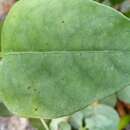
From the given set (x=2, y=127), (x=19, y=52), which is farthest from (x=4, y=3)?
(x=19, y=52)

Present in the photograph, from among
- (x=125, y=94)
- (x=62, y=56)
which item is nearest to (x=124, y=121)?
(x=125, y=94)

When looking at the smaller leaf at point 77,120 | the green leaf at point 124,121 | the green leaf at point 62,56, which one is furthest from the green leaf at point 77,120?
the green leaf at point 62,56

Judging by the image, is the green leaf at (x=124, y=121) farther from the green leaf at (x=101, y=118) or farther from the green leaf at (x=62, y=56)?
the green leaf at (x=62, y=56)

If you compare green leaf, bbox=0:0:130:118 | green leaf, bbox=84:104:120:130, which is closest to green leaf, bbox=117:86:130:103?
green leaf, bbox=84:104:120:130

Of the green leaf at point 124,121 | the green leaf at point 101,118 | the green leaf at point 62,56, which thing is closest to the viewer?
the green leaf at point 62,56

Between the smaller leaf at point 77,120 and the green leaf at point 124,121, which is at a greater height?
the smaller leaf at point 77,120

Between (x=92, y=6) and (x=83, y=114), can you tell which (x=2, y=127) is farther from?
(x=92, y=6)

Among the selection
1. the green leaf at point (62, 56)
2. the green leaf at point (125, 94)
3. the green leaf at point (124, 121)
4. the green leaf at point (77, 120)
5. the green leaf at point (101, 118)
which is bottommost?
the green leaf at point (124, 121)
